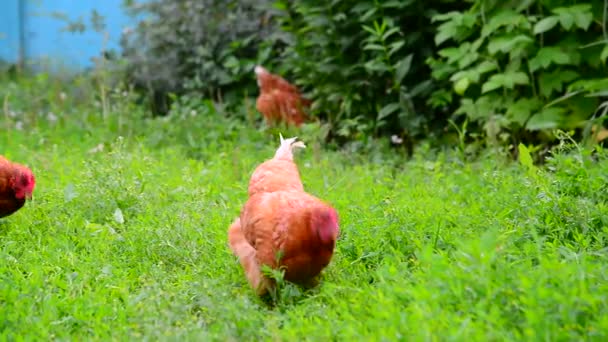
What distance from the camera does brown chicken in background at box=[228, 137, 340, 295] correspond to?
11.2ft

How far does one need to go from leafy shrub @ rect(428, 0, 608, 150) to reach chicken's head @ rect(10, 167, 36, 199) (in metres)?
3.32

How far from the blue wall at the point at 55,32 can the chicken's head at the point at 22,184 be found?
6350 mm

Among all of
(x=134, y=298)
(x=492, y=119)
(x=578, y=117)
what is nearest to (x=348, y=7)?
(x=492, y=119)

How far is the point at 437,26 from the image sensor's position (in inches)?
276

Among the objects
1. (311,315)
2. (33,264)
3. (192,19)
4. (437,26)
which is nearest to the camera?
(311,315)

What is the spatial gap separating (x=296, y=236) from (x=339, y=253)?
703 millimetres

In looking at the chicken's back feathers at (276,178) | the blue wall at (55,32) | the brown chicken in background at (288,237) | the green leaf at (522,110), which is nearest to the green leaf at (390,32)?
the green leaf at (522,110)

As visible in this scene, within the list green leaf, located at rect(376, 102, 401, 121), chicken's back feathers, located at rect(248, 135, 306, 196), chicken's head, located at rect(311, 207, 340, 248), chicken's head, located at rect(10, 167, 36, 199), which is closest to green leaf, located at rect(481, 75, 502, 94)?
green leaf, located at rect(376, 102, 401, 121)

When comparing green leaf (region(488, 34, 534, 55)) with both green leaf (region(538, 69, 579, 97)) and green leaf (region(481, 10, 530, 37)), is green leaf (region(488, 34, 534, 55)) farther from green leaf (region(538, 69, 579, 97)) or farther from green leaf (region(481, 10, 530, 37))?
green leaf (region(538, 69, 579, 97))

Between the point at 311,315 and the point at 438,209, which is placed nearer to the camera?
the point at 311,315

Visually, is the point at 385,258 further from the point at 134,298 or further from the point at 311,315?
the point at 134,298

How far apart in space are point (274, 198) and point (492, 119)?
297 cm

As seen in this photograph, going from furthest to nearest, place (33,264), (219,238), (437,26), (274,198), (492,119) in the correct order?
(437,26), (492,119), (219,238), (33,264), (274,198)

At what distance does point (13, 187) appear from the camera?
4.52 metres
